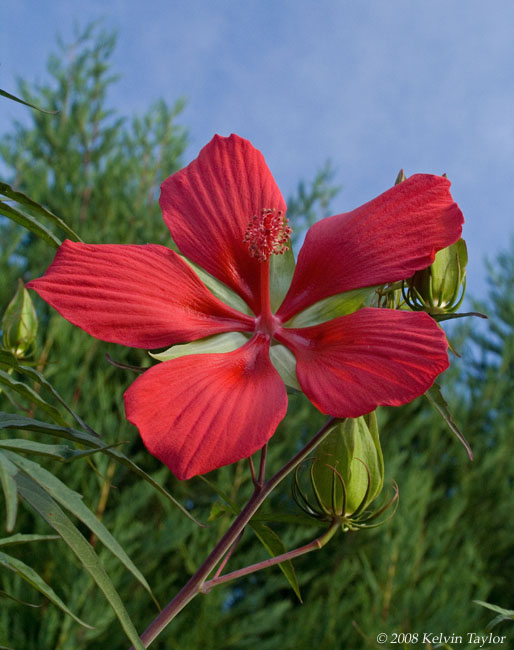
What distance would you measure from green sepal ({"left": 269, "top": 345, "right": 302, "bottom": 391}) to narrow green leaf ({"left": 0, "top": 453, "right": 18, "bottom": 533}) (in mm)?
150

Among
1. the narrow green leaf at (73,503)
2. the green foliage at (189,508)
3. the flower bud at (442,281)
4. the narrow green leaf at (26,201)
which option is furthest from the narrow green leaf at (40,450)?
the green foliage at (189,508)

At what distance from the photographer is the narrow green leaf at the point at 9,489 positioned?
264 mm

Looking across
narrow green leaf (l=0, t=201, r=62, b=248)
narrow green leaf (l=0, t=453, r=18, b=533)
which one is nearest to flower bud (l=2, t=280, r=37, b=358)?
narrow green leaf (l=0, t=201, r=62, b=248)

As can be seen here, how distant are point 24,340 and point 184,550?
3.18 ft

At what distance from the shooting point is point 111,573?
147cm

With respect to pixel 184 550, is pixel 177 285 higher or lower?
higher

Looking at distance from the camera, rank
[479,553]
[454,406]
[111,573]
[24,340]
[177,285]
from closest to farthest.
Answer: [177,285] < [24,340] < [111,573] < [479,553] < [454,406]

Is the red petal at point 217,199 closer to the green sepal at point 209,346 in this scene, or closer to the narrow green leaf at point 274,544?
the green sepal at point 209,346

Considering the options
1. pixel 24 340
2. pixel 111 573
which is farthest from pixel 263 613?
pixel 24 340

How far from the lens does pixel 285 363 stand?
0.39 meters

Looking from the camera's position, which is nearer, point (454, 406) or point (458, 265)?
Result: point (458, 265)

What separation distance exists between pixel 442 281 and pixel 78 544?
0.85 feet

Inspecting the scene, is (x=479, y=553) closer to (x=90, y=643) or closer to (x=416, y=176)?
(x=90, y=643)

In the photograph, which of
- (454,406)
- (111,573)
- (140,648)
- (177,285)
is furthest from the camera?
(454,406)
